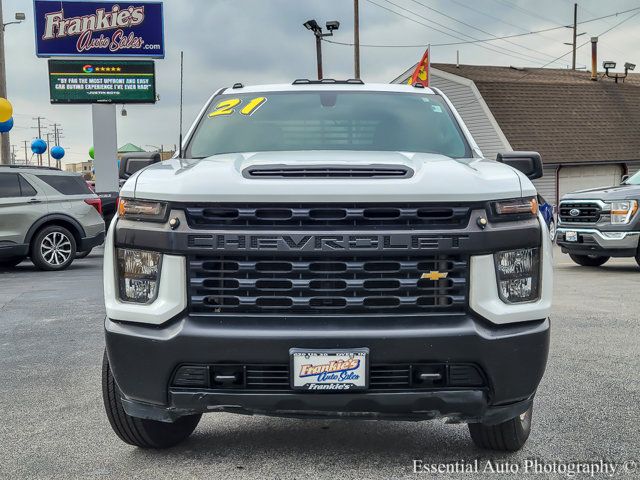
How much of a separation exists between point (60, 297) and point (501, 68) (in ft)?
107

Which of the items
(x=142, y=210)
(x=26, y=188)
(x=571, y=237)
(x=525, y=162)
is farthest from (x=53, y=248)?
(x=142, y=210)

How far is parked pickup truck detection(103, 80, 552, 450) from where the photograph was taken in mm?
3365

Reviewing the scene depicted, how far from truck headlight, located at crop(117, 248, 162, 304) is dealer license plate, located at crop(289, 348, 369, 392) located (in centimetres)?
69

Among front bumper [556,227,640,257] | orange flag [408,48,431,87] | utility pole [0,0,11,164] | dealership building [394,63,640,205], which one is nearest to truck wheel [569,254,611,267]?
front bumper [556,227,640,257]

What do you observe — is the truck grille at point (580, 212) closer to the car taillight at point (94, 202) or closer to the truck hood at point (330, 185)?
the car taillight at point (94, 202)

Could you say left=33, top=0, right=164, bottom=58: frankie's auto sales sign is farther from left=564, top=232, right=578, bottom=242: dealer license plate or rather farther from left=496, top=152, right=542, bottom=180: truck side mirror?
left=496, top=152, right=542, bottom=180: truck side mirror

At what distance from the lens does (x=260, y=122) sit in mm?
5027

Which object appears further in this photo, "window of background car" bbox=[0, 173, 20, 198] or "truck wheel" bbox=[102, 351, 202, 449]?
"window of background car" bbox=[0, 173, 20, 198]

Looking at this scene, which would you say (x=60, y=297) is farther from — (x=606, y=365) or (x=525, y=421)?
(x=525, y=421)

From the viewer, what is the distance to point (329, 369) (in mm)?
3359

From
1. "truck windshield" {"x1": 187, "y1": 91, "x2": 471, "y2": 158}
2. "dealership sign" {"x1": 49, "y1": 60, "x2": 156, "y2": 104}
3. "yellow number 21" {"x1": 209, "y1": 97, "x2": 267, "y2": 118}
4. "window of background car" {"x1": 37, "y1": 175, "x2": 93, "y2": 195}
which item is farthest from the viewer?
"dealership sign" {"x1": 49, "y1": 60, "x2": 156, "y2": 104}

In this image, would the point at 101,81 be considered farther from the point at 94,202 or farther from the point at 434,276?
the point at 434,276

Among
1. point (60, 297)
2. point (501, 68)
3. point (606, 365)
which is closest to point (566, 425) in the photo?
point (606, 365)

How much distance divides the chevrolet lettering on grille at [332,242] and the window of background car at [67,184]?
37.9ft
